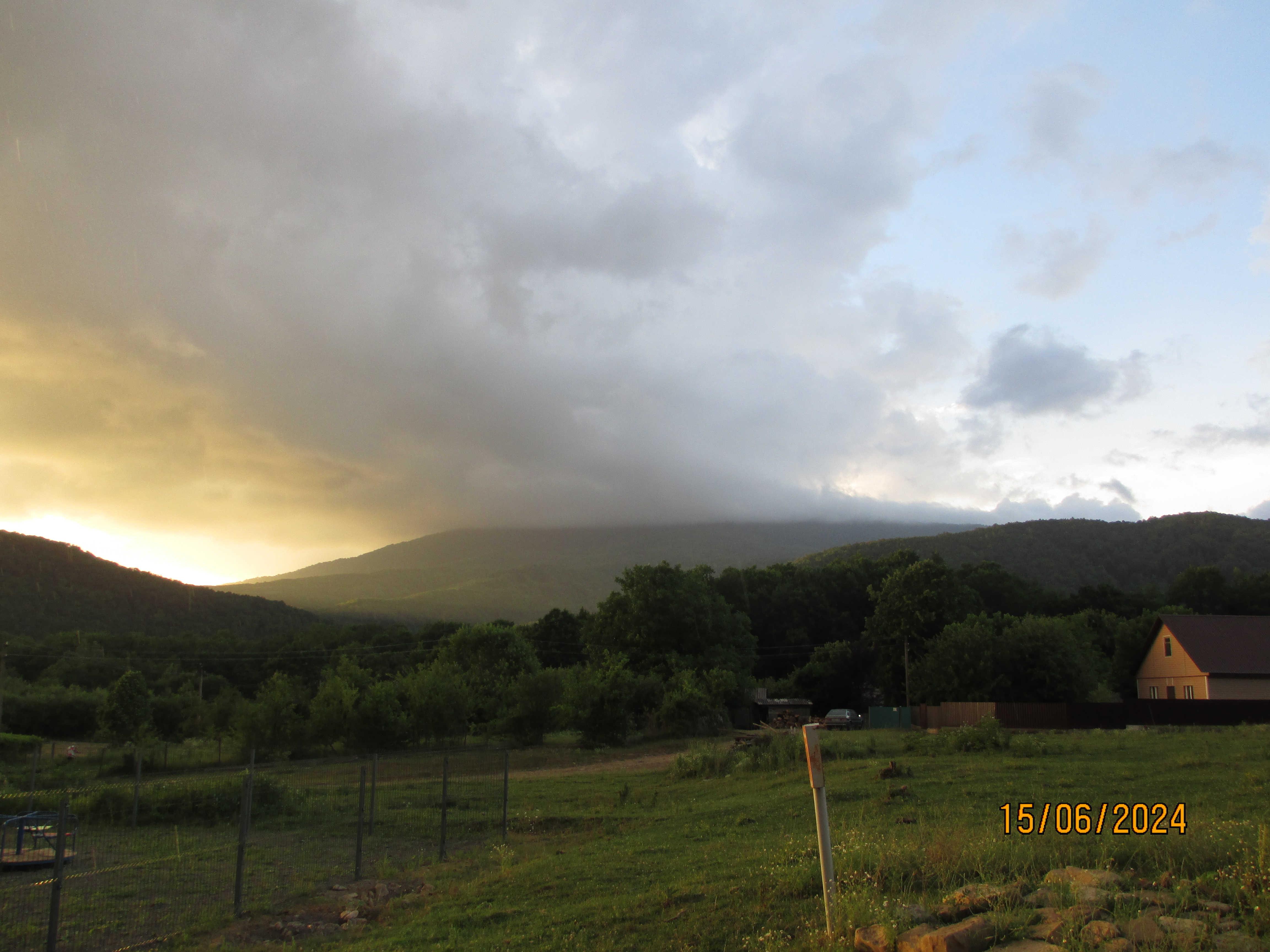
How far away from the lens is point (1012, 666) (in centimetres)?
5191

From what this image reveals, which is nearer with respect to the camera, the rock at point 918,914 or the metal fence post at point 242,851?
the rock at point 918,914

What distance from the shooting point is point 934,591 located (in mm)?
64000

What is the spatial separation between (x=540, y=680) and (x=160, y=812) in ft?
85.3

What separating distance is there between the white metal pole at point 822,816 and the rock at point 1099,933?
1.77 meters

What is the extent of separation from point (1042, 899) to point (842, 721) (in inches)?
2013

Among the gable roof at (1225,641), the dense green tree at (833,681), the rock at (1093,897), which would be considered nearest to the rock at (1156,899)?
the rock at (1093,897)

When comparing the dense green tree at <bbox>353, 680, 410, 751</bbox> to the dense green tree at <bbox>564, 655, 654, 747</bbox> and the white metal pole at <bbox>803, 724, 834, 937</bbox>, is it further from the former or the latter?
the white metal pole at <bbox>803, 724, 834, 937</bbox>

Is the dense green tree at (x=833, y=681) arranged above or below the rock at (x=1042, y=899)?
below

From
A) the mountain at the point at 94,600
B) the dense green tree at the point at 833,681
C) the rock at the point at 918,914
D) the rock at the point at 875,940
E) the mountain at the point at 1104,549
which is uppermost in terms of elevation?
the mountain at the point at 1104,549

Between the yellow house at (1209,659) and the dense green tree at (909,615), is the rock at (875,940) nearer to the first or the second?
the yellow house at (1209,659)

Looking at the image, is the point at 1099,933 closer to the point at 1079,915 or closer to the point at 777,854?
the point at 1079,915

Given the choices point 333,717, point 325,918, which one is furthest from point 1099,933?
point 333,717
